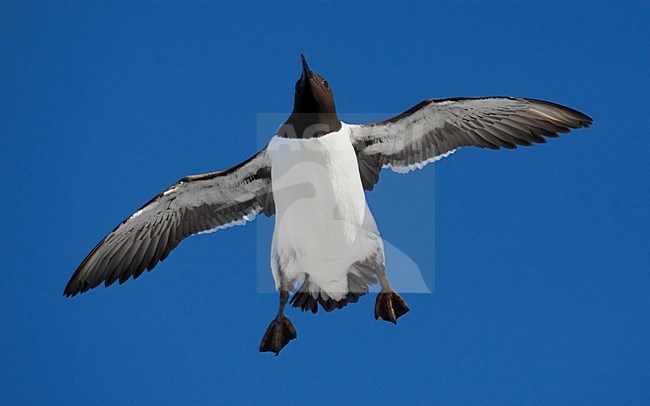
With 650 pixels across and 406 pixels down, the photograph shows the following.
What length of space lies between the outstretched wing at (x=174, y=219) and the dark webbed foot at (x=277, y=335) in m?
1.39

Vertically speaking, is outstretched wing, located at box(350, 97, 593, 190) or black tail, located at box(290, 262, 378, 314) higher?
outstretched wing, located at box(350, 97, 593, 190)

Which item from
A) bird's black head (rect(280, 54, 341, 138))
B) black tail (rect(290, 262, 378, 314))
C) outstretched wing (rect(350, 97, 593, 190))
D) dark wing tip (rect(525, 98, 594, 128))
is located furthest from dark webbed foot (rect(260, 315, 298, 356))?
dark wing tip (rect(525, 98, 594, 128))

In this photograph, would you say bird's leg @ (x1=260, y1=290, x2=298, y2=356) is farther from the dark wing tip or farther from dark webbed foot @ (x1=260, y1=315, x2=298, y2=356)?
the dark wing tip

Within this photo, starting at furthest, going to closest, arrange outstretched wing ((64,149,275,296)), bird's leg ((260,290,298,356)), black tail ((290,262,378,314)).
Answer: outstretched wing ((64,149,275,296)) < black tail ((290,262,378,314)) < bird's leg ((260,290,298,356))

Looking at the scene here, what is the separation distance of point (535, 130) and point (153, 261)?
4.28 metres

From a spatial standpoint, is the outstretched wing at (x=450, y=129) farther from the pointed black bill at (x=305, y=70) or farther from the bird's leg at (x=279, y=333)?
the bird's leg at (x=279, y=333)

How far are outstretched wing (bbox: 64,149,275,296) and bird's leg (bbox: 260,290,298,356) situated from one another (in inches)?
48.7

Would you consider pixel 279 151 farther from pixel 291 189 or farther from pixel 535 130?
pixel 535 130

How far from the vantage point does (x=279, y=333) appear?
860cm

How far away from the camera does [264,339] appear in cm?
855

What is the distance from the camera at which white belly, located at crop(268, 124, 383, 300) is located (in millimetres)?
8070

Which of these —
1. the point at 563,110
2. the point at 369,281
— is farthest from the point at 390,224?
the point at 563,110

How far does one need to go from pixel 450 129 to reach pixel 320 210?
76.0 inches

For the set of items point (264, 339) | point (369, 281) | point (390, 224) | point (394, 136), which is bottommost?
point (264, 339)
